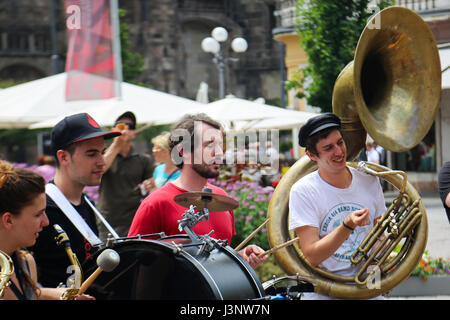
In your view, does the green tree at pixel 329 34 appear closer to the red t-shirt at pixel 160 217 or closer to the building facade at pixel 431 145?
the building facade at pixel 431 145

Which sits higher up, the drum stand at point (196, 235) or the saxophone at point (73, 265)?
the drum stand at point (196, 235)

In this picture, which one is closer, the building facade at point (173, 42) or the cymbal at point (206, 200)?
the cymbal at point (206, 200)

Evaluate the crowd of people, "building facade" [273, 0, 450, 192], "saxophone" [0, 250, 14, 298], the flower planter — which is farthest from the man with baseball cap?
"building facade" [273, 0, 450, 192]

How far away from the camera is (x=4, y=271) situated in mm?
1984

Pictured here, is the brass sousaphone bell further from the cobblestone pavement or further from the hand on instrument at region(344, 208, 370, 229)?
the cobblestone pavement

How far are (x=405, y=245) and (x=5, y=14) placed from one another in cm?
3068

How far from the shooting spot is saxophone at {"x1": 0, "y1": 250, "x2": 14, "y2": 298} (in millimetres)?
1955

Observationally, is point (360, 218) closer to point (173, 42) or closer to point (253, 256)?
point (253, 256)

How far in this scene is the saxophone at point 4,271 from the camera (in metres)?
1.96

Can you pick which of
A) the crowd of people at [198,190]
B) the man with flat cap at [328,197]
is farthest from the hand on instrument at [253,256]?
the man with flat cap at [328,197]

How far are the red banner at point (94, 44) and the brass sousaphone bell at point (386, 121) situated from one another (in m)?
3.35

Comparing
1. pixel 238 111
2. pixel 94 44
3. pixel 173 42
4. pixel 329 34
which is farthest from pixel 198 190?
pixel 173 42

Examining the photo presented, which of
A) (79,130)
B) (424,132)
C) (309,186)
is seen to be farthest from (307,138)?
(79,130)
